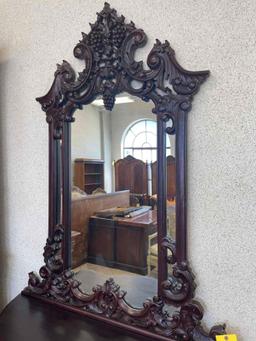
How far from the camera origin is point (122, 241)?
1.20m

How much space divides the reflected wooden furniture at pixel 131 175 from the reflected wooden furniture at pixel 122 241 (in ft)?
0.36

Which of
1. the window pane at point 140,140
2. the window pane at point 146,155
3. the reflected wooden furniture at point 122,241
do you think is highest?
the window pane at point 140,140

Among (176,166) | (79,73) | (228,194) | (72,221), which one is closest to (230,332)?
(228,194)

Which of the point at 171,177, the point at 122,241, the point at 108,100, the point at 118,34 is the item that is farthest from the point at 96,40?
the point at 122,241

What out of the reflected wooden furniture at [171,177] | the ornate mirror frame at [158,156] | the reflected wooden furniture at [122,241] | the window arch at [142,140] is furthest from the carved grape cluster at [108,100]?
the reflected wooden furniture at [122,241]

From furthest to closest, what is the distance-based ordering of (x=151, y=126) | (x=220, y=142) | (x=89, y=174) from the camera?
(x=89, y=174), (x=151, y=126), (x=220, y=142)

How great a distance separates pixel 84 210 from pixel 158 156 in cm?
44

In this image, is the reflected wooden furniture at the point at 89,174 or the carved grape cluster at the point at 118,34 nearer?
the carved grape cluster at the point at 118,34

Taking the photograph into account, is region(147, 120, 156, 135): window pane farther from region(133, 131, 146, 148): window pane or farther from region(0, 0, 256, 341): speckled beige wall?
region(0, 0, 256, 341): speckled beige wall

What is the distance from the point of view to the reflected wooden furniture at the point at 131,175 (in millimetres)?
1145

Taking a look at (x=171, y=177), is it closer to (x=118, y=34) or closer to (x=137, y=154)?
(x=137, y=154)

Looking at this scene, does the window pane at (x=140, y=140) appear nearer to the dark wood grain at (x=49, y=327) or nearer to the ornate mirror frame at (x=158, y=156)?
the ornate mirror frame at (x=158, y=156)

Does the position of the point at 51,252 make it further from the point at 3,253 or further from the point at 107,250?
the point at 3,253

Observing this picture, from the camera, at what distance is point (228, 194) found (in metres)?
0.99
